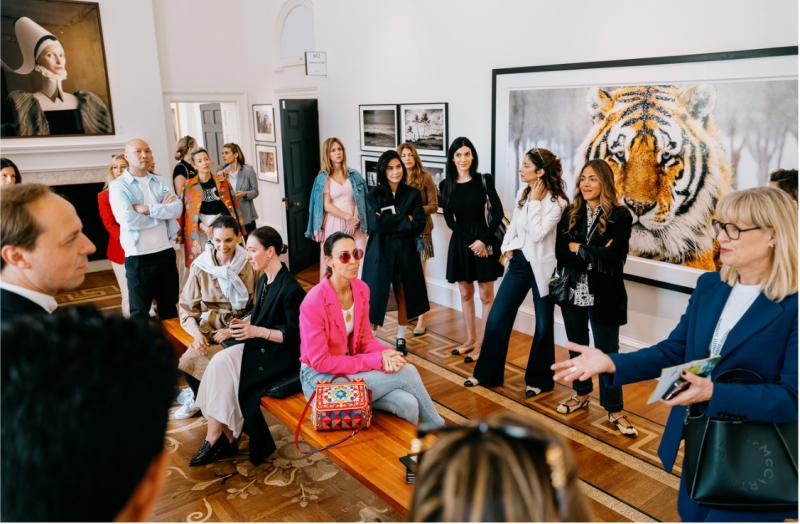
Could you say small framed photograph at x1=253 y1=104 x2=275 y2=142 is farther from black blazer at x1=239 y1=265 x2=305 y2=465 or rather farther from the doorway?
black blazer at x1=239 y1=265 x2=305 y2=465

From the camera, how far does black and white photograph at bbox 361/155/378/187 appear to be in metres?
7.97

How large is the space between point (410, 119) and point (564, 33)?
7.67 feet

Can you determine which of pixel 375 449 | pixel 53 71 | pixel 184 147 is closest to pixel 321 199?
pixel 184 147

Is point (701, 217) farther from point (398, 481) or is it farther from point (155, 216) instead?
point (155, 216)

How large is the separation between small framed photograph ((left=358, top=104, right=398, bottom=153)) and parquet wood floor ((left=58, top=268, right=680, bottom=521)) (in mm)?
2462

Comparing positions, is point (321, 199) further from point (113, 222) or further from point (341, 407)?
point (341, 407)

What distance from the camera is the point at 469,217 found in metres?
5.41

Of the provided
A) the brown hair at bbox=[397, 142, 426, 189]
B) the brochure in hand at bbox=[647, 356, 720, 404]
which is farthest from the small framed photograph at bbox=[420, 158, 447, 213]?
the brochure in hand at bbox=[647, 356, 720, 404]

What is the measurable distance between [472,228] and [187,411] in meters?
2.87

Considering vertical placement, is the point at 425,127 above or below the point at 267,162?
above

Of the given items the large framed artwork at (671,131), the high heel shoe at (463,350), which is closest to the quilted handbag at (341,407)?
the high heel shoe at (463,350)

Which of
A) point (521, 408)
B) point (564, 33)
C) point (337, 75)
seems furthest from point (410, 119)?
point (521, 408)

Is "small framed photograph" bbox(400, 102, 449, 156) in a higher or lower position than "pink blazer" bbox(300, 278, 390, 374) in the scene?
higher

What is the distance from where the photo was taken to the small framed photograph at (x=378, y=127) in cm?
750
